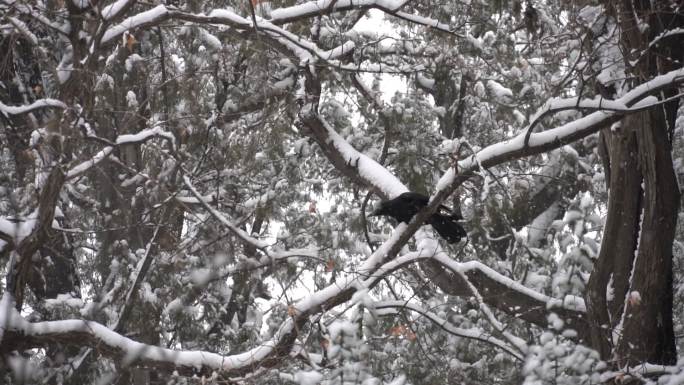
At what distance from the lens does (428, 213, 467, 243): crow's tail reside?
183 inches

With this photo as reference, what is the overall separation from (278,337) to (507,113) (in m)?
5.60

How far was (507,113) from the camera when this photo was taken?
9.32m

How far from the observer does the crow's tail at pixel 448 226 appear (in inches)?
183

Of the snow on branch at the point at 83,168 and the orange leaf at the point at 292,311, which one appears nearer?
the orange leaf at the point at 292,311

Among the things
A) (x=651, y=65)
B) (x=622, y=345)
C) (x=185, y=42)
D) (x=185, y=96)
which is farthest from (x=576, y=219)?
(x=185, y=42)

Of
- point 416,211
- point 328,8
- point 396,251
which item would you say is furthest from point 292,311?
point 328,8

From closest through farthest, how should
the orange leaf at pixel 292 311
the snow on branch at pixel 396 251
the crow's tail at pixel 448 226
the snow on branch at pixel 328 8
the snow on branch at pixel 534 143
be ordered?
the snow on branch at pixel 534 143 < the orange leaf at pixel 292 311 < the crow's tail at pixel 448 226 < the snow on branch at pixel 396 251 < the snow on branch at pixel 328 8

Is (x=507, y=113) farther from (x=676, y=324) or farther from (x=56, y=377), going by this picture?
(x=56, y=377)

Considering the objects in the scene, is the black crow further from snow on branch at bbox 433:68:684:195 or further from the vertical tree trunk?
the vertical tree trunk

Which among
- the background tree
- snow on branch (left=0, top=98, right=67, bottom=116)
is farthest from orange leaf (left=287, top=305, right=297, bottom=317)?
snow on branch (left=0, top=98, right=67, bottom=116)

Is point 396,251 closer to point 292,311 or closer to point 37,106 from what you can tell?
point 292,311

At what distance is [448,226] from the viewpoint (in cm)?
467

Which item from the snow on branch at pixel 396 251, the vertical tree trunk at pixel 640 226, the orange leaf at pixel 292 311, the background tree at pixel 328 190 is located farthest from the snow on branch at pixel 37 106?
the vertical tree trunk at pixel 640 226

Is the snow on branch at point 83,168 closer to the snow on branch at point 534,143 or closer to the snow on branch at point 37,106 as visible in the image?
the snow on branch at point 37,106
